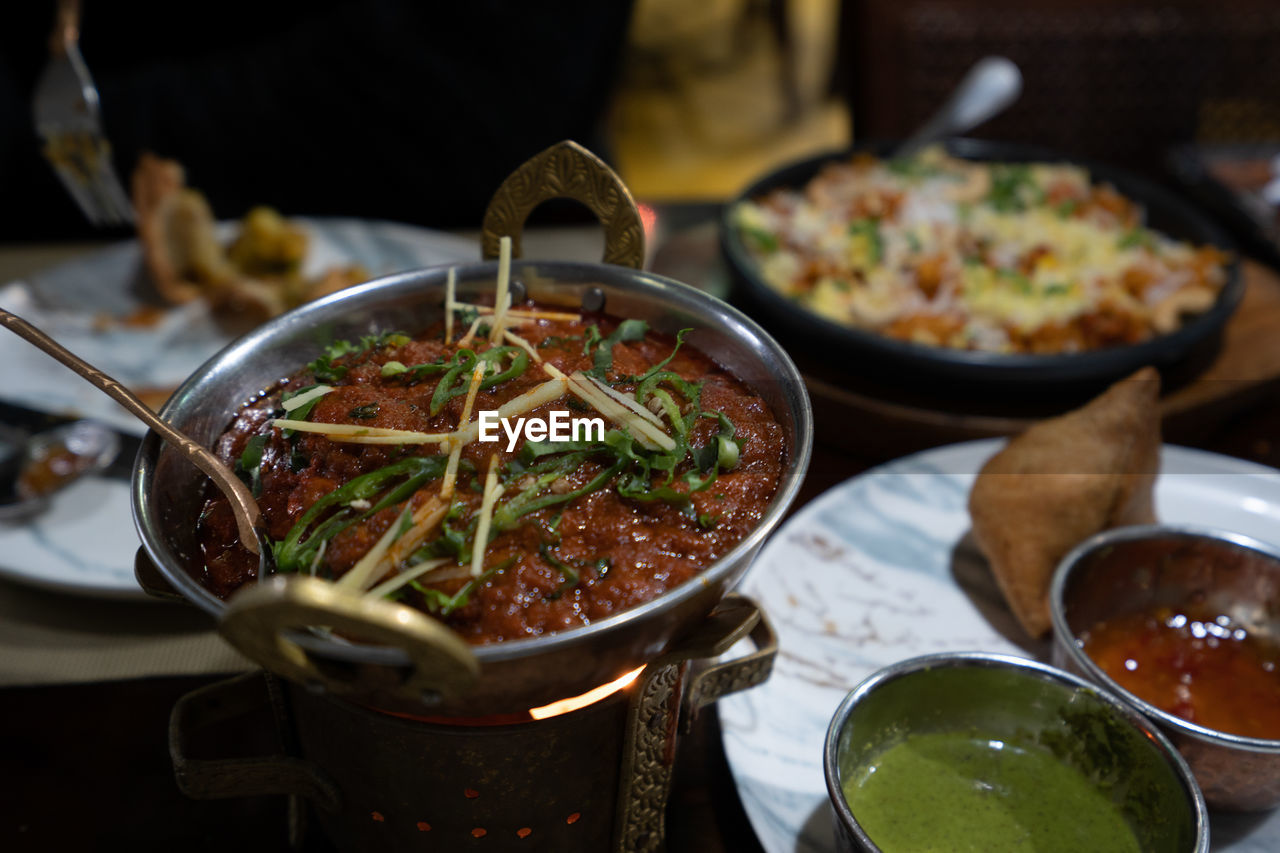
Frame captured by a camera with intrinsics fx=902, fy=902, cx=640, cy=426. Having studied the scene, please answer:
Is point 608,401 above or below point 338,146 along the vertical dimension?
above

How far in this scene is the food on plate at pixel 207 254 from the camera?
2.56 metres

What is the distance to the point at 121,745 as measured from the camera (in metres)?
1.44

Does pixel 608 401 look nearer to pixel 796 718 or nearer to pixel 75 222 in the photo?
pixel 796 718

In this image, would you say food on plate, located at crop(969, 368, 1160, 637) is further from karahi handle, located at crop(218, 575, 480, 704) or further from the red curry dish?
karahi handle, located at crop(218, 575, 480, 704)

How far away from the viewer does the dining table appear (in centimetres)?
133

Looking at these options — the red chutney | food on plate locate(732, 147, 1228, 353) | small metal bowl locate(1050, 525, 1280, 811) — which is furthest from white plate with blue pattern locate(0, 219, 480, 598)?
the red chutney

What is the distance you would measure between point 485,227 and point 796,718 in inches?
37.0

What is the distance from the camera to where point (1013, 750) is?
52.3 inches

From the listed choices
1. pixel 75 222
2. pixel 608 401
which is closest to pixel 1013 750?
pixel 608 401

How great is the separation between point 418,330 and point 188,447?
0.44 meters

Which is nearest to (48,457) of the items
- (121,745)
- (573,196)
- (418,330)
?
(121,745)

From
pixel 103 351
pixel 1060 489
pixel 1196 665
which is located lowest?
pixel 103 351

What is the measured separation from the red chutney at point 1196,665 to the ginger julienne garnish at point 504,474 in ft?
2.71

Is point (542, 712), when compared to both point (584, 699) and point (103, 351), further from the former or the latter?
point (103, 351)
